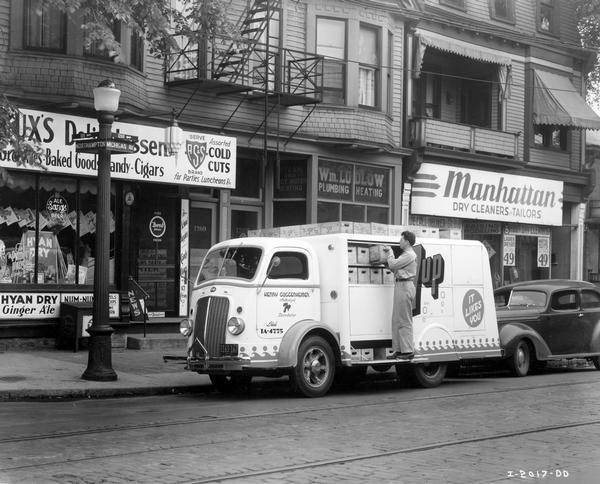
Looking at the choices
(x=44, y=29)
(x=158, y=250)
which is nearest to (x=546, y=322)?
(x=158, y=250)

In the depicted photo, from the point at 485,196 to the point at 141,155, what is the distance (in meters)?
11.7

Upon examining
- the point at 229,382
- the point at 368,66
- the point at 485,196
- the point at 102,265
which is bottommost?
the point at 229,382

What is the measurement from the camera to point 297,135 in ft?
73.4

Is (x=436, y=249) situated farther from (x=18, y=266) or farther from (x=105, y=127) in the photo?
(x=18, y=266)

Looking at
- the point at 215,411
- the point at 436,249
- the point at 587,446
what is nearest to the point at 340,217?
the point at 436,249

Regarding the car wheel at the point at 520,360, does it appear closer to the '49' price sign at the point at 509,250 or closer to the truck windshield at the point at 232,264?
the truck windshield at the point at 232,264

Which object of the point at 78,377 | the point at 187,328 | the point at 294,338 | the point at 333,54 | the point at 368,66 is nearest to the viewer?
the point at 294,338

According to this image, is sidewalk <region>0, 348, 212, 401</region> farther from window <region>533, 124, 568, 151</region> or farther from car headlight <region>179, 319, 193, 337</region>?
window <region>533, 124, 568, 151</region>

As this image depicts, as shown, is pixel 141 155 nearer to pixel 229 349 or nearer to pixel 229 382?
pixel 229 382

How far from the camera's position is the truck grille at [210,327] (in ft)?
43.3

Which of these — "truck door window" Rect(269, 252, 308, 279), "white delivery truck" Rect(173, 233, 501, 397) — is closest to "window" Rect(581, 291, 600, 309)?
"white delivery truck" Rect(173, 233, 501, 397)

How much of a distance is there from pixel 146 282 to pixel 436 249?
755 centimetres

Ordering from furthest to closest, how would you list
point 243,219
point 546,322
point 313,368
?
point 243,219
point 546,322
point 313,368

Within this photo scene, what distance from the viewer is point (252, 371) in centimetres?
1315
